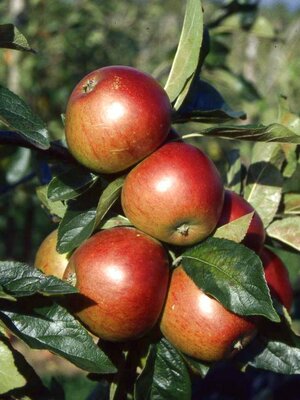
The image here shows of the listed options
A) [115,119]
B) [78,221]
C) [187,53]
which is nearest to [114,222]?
[78,221]

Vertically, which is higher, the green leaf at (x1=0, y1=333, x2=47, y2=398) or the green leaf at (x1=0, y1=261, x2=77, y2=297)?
the green leaf at (x1=0, y1=261, x2=77, y2=297)

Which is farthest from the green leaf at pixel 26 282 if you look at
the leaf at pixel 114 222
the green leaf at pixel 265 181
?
the green leaf at pixel 265 181

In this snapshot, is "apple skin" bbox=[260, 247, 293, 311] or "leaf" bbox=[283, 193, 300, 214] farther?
"leaf" bbox=[283, 193, 300, 214]

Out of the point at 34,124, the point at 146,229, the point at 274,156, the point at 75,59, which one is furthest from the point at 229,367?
the point at 75,59

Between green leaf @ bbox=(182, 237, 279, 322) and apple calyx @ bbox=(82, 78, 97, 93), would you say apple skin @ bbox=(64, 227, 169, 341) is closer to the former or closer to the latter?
green leaf @ bbox=(182, 237, 279, 322)

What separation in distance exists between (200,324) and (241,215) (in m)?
0.16

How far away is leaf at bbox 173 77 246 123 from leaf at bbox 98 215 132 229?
0.16 metres

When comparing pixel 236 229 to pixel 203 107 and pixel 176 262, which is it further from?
pixel 203 107

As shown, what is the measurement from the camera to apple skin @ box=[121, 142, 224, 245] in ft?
2.61

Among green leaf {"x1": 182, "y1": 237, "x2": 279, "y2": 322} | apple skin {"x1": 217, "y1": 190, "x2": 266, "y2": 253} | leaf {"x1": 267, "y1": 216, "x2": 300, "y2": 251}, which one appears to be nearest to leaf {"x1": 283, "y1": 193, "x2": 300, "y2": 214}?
leaf {"x1": 267, "y1": 216, "x2": 300, "y2": 251}

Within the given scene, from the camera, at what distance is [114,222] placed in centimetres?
87

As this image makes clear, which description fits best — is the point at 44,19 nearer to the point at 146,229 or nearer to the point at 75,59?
the point at 75,59

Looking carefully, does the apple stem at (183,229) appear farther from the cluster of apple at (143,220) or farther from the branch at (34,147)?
the branch at (34,147)

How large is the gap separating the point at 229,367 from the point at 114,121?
1.44 m
